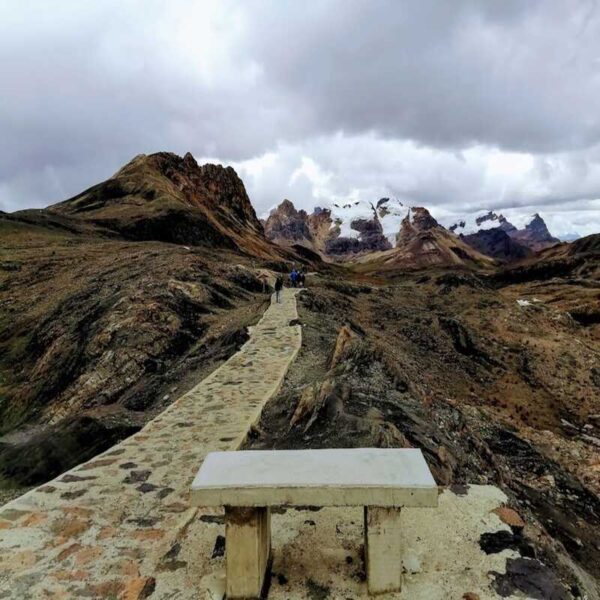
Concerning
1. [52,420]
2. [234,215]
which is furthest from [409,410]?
[234,215]

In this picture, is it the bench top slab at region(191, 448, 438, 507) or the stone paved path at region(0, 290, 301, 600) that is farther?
the stone paved path at region(0, 290, 301, 600)

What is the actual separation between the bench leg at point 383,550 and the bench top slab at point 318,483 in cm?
16

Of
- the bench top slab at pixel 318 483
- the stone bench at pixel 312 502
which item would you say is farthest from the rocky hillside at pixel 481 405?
the bench top slab at pixel 318 483

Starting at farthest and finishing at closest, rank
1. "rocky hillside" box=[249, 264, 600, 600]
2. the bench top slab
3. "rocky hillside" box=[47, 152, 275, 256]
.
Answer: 1. "rocky hillside" box=[47, 152, 275, 256]
2. "rocky hillside" box=[249, 264, 600, 600]
3. the bench top slab

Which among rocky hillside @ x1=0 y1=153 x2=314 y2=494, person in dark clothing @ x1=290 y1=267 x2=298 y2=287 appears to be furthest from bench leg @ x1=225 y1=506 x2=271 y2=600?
person in dark clothing @ x1=290 y1=267 x2=298 y2=287

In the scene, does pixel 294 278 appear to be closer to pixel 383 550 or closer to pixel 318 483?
pixel 318 483

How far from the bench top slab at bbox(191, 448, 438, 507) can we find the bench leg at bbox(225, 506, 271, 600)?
0.55 feet

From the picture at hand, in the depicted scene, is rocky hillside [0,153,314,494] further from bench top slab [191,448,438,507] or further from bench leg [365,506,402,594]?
bench leg [365,506,402,594]

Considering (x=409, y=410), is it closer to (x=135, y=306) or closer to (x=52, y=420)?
(x=52, y=420)

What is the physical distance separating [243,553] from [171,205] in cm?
6589

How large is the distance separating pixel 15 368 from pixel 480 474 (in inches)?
746

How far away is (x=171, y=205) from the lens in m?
67.3


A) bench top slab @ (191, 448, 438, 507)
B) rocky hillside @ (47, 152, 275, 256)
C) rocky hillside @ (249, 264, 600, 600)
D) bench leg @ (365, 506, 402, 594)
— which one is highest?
rocky hillside @ (47, 152, 275, 256)

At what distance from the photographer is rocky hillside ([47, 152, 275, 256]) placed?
61.2 metres
